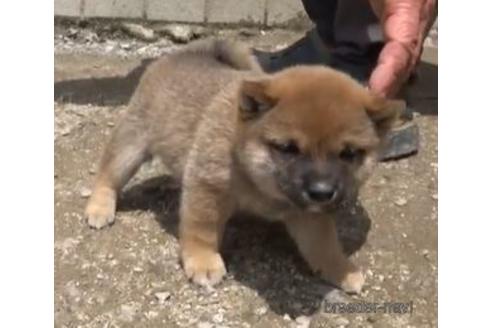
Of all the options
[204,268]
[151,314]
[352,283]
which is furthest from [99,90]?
[352,283]

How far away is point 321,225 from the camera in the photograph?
3170 mm

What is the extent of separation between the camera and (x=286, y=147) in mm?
2822

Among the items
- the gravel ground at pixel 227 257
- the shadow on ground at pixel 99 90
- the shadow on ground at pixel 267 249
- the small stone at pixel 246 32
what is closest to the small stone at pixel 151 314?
the gravel ground at pixel 227 257

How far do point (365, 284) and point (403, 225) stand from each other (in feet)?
1.33

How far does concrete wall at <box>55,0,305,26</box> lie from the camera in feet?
16.6

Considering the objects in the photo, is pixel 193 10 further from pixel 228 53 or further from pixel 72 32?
pixel 228 53

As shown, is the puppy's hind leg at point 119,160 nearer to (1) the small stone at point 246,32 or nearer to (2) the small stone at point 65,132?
(2) the small stone at point 65,132

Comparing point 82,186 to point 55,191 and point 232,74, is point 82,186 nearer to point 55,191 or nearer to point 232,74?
point 55,191

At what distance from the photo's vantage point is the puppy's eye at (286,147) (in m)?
2.80

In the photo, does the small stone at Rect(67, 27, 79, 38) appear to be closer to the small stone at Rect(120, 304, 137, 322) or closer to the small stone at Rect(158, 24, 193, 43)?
the small stone at Rect(158, 24, 193, 43)

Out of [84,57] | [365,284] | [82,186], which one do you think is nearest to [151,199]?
[82,186]

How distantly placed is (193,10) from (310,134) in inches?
98.1

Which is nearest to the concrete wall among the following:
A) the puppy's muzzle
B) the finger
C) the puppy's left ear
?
the finger

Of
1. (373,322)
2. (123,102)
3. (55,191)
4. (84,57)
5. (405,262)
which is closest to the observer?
(373,322)
